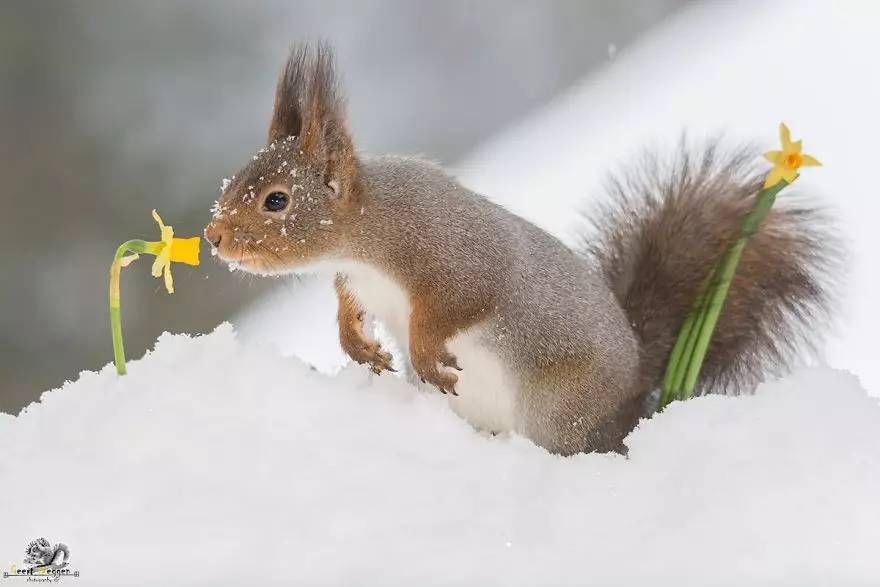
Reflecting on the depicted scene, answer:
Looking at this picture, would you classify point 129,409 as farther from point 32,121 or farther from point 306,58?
point 32,121

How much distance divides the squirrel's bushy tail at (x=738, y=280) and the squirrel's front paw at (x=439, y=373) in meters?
0.30

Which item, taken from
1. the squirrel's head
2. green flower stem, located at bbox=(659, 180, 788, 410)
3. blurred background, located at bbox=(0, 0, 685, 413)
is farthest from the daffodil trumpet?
blurred background, located at bbox=(0, 0, 685, 413)

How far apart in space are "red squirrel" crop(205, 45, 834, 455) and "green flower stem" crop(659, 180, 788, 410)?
1.4 inches

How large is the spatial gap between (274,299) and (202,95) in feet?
1.24

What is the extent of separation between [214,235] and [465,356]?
30 cm

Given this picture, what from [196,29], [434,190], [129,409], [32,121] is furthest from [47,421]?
[196,29]

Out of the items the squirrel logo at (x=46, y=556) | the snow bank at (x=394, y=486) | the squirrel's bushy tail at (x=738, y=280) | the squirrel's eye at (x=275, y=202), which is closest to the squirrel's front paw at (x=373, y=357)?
the snow bank at (x=394, y=486)

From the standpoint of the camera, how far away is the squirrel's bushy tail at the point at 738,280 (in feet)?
4.22

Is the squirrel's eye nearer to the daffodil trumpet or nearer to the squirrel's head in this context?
the squirrel's head

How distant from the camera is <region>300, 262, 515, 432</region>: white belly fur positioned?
1116mm

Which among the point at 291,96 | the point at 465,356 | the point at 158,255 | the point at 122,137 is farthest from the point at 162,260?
the point at 122,137

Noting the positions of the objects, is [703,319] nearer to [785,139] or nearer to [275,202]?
[785,139]

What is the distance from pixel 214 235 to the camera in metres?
1.03

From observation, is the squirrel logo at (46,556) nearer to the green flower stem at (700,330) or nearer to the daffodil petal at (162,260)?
the daffodil petal at (162,260)
